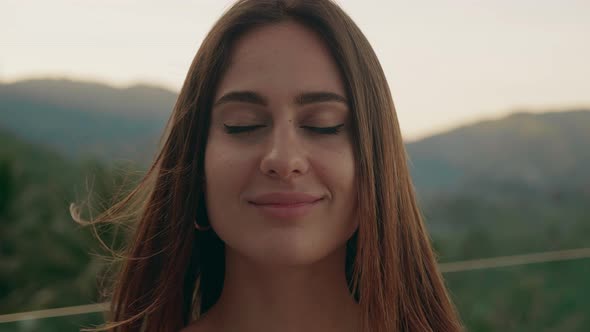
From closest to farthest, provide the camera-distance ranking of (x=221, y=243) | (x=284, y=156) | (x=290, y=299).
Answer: (x=284, y=156) < (x=290, y=299) < (x=221, y=243)

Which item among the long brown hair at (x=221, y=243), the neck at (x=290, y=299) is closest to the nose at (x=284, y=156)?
the long brown hair at (x=221, y=243)

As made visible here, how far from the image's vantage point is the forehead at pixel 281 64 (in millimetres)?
1287

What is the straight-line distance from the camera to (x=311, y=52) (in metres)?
1.33

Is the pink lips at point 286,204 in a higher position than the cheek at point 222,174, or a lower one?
lower

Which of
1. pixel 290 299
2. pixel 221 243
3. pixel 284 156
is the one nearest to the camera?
pixel 284 156

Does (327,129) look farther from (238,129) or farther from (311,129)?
(238,129)

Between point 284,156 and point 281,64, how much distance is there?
180 millimetres

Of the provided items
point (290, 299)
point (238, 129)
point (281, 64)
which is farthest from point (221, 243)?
point (281, 64)

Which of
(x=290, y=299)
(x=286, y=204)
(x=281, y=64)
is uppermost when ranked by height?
(x=281, y=64)

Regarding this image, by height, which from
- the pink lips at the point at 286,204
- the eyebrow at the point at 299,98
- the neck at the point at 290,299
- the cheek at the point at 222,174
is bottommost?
the neck at the point at 290,299

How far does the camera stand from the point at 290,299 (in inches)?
56.2

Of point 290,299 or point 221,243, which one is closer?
point 290,299

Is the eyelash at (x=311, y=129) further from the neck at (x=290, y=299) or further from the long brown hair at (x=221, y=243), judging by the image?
the neck at (x=290, y=299)

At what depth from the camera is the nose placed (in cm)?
124
